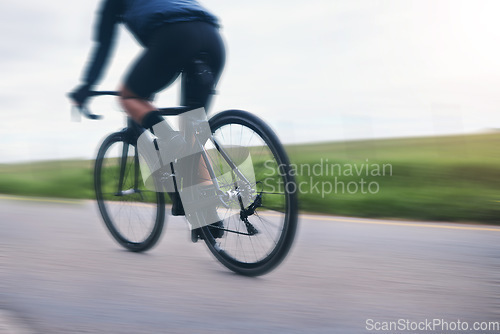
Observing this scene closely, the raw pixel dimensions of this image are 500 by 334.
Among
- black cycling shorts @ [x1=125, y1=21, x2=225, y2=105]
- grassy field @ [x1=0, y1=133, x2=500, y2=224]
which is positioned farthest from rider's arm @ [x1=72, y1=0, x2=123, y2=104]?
grassy field @ [x1=0, y1=133, x2=500, y2=224]

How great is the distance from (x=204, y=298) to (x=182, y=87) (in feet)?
4.44

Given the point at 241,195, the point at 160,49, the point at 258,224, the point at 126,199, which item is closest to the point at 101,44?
the point at 160,49

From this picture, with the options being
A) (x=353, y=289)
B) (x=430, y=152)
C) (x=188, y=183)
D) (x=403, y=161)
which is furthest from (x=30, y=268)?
(x=430, y=152)

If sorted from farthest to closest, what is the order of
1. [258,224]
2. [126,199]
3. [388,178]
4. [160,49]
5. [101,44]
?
A: [388,178]
[126,199]
[101,44]
[258,224]
[160,49]

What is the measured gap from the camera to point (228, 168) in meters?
3.73

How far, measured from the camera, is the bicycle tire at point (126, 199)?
442 cm

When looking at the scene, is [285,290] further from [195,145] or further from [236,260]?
[195,145]

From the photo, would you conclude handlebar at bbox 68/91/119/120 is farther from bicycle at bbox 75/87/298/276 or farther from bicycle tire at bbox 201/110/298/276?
bicycle tire at bbox 201/110/298/276

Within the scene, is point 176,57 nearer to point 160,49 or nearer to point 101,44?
point 160,49

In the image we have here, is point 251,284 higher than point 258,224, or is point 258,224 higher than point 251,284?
point 258,224

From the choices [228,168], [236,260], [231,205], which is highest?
[228,168]

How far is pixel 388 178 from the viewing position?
8.91m

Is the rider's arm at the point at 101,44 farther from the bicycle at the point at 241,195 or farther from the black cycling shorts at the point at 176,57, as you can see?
the black cycling shorts at the point at 176,57

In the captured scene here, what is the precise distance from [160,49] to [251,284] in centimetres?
152
